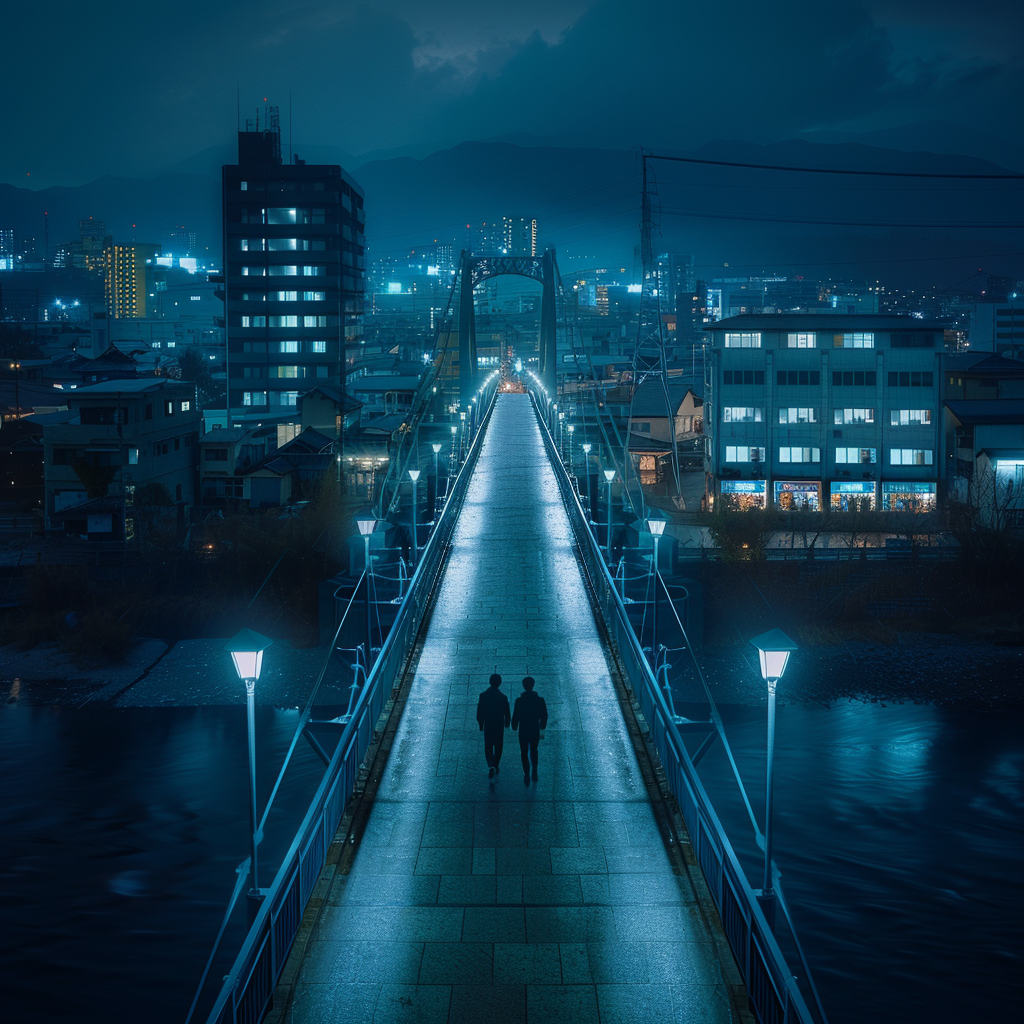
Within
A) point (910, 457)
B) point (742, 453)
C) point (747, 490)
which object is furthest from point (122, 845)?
point (910, 457)

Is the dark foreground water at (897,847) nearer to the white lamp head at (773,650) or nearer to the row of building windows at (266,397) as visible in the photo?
the white lamp head at (773,650)

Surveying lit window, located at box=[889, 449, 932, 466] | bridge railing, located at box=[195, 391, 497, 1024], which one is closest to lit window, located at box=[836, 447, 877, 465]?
lit window, located at box=[889, 449, 932, 466]

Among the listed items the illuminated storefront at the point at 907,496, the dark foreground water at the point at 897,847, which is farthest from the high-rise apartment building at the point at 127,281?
the dark foreground water at the point at 897,847

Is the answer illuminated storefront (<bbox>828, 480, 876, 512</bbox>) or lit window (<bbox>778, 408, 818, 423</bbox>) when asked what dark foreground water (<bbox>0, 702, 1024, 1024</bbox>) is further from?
lit window (<bbox>778, 408, 818, 423</bbox>)

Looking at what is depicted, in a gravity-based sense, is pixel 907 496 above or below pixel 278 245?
below

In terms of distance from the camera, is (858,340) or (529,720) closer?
(529,720)

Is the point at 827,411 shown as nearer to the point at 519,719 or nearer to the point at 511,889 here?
the point at 519,719
